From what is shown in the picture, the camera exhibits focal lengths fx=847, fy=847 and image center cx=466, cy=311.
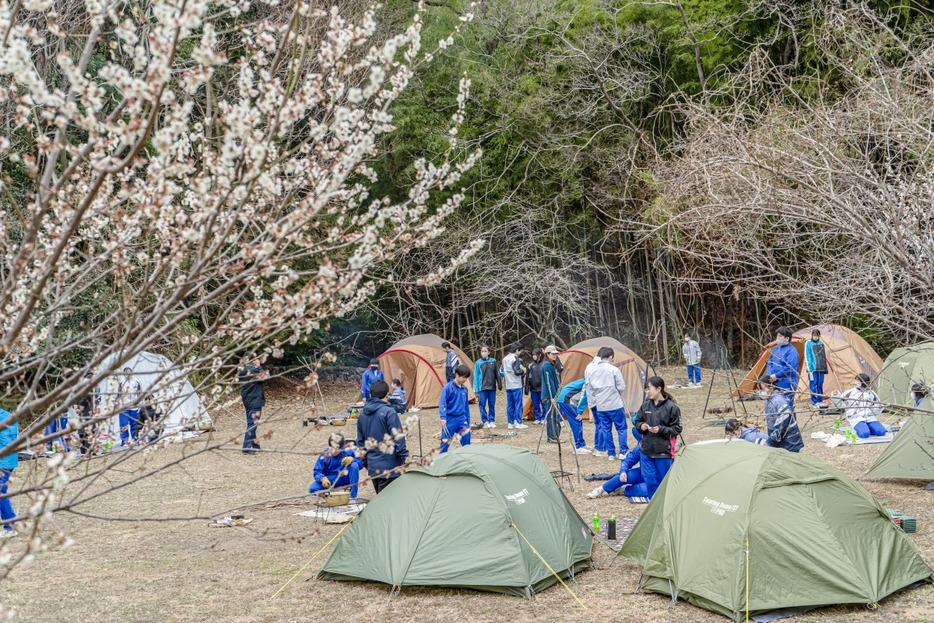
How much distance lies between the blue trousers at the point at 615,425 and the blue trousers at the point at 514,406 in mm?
3375

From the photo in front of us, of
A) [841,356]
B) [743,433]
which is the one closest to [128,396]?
[743,433]

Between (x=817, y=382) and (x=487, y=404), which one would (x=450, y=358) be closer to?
(x=487, y=404)

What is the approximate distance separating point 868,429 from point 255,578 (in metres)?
8.87

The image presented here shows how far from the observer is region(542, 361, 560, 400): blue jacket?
13.6 metres

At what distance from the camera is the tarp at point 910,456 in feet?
31.0

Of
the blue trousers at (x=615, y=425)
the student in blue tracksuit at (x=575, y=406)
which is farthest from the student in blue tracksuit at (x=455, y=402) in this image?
the blue trousers at (x=615, y=425)

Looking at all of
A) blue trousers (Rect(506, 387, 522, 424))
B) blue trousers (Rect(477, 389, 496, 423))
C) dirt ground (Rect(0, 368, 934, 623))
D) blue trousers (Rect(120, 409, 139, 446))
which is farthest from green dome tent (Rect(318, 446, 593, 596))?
blue trousers (Rect(477, 389, 496, 423))

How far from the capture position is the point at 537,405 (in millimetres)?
15750

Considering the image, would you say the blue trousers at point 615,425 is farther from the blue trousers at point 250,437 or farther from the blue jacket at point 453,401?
the blue trousers at point 250,437

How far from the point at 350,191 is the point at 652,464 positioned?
17.3 ft

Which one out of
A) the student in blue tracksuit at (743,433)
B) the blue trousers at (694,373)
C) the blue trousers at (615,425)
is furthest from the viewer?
the blue trousers at (694,373)

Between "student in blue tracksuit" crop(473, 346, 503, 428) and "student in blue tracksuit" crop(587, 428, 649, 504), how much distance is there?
5655mm

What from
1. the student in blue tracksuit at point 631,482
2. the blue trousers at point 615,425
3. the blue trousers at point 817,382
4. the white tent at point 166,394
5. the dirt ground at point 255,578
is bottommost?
the dirt ground at point 255,578

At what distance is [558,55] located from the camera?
68.2 ft
